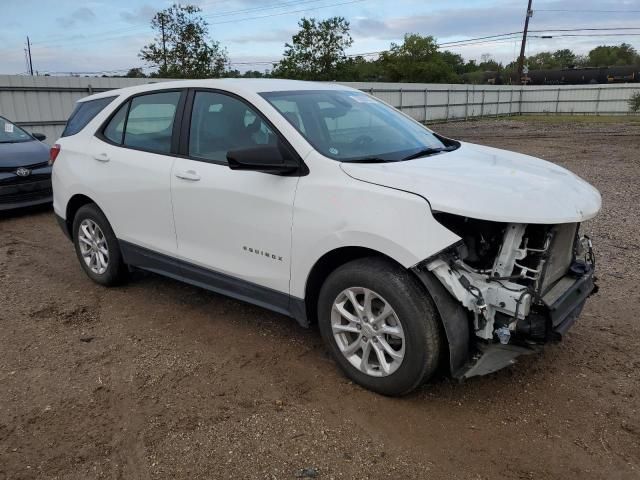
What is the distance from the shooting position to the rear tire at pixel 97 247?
4754 mm

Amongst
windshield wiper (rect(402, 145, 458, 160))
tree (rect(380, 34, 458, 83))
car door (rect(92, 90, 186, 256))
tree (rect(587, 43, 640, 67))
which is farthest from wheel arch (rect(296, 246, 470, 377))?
tree (rect(587, 43, 640, 67))

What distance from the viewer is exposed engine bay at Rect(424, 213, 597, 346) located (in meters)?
2.81

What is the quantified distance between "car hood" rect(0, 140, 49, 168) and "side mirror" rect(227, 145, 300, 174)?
620 cm

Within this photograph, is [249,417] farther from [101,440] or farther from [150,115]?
[150,115]

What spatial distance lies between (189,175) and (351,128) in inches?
47.8

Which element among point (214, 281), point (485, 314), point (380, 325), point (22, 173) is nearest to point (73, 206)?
point (214, 281)

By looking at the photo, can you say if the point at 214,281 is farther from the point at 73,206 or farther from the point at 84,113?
the point at 84,113

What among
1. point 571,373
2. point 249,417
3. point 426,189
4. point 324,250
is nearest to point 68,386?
point 249,417

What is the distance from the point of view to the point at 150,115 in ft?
14.5

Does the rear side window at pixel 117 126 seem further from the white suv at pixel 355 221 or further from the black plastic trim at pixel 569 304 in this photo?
the black plastic trim at pixel 569 304

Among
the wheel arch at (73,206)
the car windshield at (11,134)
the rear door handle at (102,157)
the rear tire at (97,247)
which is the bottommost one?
the rear tire at (97,247)

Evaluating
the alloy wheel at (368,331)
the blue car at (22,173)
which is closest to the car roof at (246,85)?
the alloy wheel at (368,331)

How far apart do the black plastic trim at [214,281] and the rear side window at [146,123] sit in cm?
87

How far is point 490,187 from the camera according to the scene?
9.48 ft
